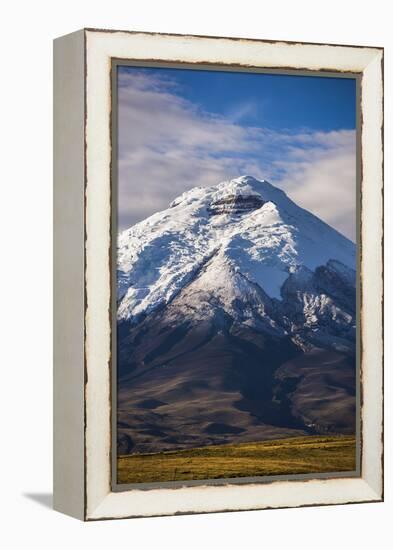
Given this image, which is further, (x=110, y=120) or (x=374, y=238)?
(x=374, y=238)

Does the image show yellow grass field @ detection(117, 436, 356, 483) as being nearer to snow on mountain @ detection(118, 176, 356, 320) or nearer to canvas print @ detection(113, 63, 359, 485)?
canvas print @ detection(113, 63, 359, 485)

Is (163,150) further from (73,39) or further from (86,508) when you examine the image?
(86,508)

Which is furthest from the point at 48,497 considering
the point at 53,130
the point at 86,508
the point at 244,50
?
the point at 244,50

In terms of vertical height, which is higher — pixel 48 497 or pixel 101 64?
pixel 101 64

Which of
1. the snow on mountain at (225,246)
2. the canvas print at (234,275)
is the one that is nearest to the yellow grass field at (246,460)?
the canvas print at (234,275)

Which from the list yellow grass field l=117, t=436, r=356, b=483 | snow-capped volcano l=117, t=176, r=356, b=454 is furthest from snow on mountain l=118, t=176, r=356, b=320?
yellow grass field l=117, t=436, r=356, b=483

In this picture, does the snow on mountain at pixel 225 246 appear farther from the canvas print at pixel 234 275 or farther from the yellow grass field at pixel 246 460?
the yellow grass field at pixel 246 460

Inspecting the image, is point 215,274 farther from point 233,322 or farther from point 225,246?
point 233,322
